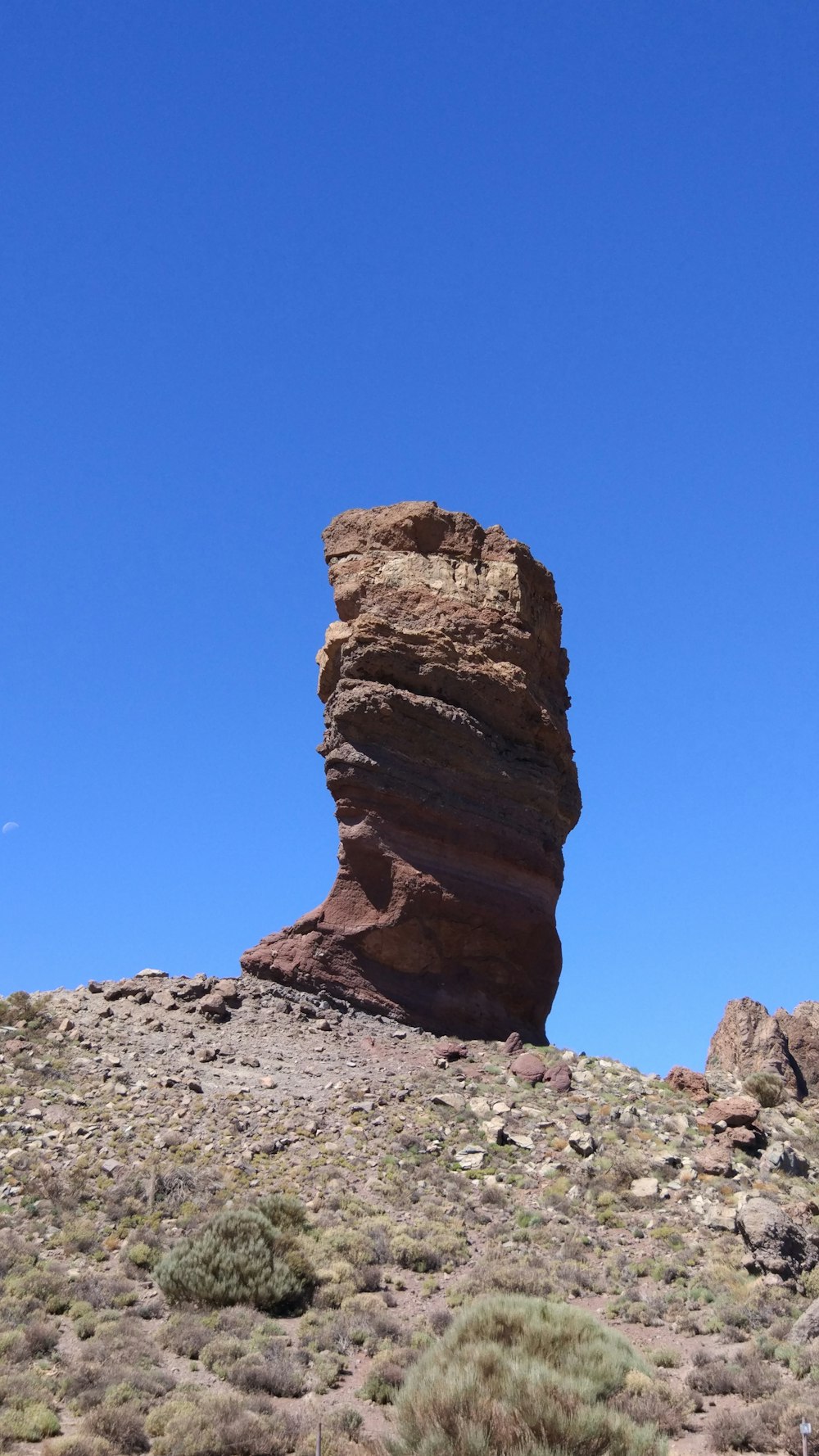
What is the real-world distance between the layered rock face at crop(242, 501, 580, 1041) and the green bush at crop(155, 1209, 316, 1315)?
33.1 feet

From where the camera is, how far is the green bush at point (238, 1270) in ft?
56.7

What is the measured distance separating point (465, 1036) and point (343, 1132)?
19.8 ft

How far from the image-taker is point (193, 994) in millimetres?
28094

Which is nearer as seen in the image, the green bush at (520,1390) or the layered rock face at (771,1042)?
the green bush at (520,1390)

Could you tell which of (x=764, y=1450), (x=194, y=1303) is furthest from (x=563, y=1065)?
(x=764, y=1450)

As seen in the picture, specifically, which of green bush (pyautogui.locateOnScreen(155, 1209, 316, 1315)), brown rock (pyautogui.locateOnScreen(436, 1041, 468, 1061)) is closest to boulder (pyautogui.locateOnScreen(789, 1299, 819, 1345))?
green bush (pyautogui.locateOnScreen(155, 1209, 316, 1315))

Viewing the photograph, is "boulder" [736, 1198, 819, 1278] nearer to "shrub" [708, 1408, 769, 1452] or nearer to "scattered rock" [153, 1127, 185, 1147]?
"shrub" [708, 1408, 769, 1452]

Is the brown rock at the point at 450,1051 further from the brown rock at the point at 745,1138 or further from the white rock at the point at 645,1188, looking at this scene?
the brown rock at the point at 745,1138

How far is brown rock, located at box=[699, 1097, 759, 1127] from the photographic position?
2428 centimetres

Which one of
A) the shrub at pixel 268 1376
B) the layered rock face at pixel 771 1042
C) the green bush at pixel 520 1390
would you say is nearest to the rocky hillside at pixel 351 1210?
the shrub at pixel 268 1376

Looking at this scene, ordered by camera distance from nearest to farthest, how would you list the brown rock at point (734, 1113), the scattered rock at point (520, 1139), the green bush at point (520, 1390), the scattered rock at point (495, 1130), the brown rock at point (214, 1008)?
the green bush at point (520, 1390)
the scattered rock at point (520, 1139)
the scattered rock at point (495, 1130)
the brown rock at point (734, 1113)
the brown rock at point (214, 1008)

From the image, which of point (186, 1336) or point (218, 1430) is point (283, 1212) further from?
point (218, 1430)

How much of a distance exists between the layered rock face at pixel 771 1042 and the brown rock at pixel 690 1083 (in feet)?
63.1

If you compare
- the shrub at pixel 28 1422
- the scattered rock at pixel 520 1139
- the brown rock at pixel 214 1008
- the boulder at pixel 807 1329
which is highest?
the brown rock at pixel 214 1008
